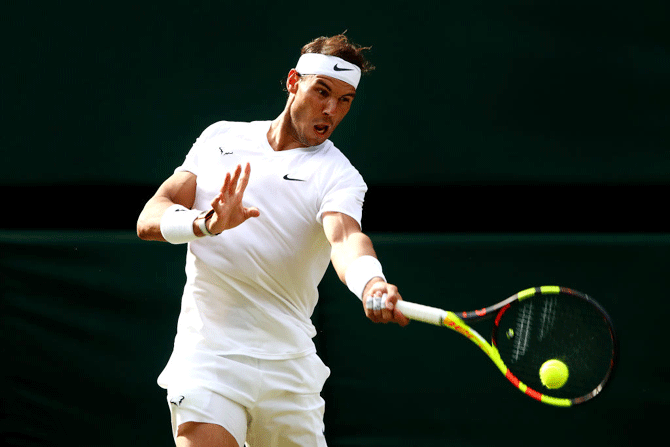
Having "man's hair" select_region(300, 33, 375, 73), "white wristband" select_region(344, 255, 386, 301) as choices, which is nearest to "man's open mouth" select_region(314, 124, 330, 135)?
"man's hair" select_region(300, 33, 375, 73)

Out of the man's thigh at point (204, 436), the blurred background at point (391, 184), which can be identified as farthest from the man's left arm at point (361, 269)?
the blurred background at point (391, 184)

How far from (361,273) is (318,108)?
63 cm

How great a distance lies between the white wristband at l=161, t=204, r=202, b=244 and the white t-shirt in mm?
193

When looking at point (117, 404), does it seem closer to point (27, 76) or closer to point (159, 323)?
point (159, 323)

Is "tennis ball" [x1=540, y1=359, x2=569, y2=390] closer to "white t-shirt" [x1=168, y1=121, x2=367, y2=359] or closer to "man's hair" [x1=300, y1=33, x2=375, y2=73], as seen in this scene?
"white t-shirt" [x1=168, y1=121, x2=367, y2=359]

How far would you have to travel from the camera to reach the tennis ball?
1959 mm

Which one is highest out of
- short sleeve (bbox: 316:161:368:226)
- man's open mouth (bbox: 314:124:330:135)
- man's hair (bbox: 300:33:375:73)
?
man's hair (bbox: 300:33:375:73)

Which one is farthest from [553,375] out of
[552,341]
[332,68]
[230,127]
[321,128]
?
[230,127]

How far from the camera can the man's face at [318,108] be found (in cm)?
234

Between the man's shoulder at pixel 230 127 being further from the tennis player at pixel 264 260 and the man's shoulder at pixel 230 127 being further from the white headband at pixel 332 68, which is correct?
the white headband at pixel 332 68

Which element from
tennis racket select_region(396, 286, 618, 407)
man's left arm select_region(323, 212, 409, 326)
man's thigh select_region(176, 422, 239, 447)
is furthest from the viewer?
man's thigh select_region(176, 422, 239, 447)

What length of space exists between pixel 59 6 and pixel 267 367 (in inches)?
88.2

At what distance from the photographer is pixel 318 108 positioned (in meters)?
2.35

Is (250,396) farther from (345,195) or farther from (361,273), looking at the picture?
(345,195)
